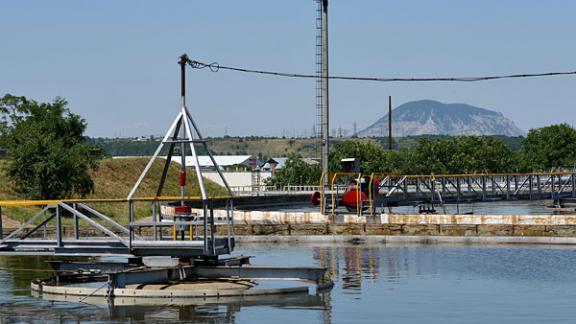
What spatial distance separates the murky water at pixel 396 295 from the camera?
28.2m

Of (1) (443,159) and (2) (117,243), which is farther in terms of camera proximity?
(1) (443,159)

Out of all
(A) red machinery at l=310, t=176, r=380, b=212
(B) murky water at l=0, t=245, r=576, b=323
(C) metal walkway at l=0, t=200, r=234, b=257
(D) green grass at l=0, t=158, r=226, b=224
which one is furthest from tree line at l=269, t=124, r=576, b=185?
(C) metal walkway at l=0, t=200, r=234, b=257

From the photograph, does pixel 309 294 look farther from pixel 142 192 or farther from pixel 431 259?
pixel 142 192

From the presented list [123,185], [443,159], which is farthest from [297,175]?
[123,185]

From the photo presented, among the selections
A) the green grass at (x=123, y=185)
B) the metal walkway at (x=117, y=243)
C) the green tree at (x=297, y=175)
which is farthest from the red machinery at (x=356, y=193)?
the green tree at (x=297, y=175)

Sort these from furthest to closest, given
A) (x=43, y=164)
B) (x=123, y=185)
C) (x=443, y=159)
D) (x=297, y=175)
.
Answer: (x=443, y=159), (x=297, y=175), (x=123, y=185), (x=43, y=164)

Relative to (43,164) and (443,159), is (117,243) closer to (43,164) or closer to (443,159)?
(43,164)

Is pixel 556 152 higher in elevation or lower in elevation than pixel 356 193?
higher

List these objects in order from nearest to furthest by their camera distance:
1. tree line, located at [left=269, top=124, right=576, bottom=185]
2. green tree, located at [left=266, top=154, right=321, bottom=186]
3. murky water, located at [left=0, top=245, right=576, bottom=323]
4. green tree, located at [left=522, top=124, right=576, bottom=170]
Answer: murky water, located at [left=0, top=245, right=576, bottom=323]
green tree, located at [left=266, top=154, right=321, bottom=186]
tree line, located at [left=269, top=124, right=576, bottom=185]
green tree, located at [left=522, top=124, right=576, bottom=170]

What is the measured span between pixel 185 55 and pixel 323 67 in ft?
173

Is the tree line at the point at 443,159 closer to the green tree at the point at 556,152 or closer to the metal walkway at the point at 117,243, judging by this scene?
the green tree at the point at 556,152

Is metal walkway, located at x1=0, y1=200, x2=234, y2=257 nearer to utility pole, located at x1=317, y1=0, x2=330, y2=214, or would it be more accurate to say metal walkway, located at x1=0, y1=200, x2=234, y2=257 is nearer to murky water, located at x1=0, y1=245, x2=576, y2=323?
murky water, located at x1=0, y1=245, x2=576, y2=323

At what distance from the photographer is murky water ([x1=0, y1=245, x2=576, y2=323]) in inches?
1111

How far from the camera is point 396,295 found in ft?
106
